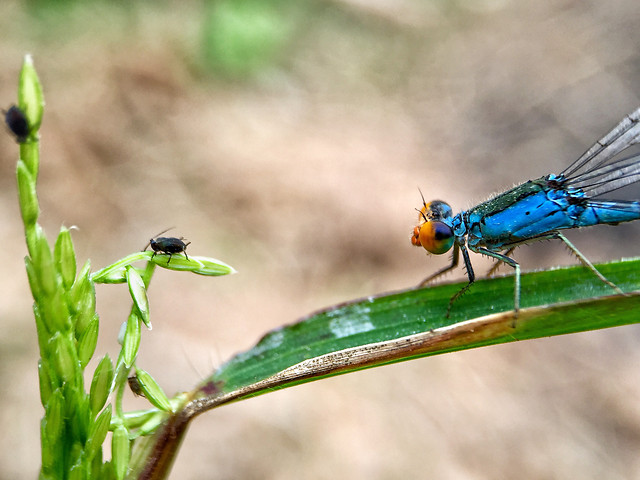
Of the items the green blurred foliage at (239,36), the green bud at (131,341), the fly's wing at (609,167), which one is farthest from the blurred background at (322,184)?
the green bud at (131,341)

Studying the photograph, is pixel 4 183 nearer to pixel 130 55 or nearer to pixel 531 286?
pixel 130 55

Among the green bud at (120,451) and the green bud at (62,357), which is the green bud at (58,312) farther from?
the green bud at (120,451)

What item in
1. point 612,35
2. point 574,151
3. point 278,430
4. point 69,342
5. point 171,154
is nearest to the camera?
point 69,342

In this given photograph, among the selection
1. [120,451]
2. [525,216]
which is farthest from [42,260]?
[525,216]

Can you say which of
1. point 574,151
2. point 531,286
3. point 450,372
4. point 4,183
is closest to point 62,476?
point 531,286

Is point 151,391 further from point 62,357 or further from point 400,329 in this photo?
point 400,329

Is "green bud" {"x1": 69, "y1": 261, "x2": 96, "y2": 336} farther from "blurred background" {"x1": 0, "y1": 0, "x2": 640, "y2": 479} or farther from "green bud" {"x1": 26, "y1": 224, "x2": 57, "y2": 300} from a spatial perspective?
"blurred background" {"x1": 0, "y1": 0, "x2": 640, "y2": 479}

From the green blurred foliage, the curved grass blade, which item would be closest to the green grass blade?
the curved grass blade
